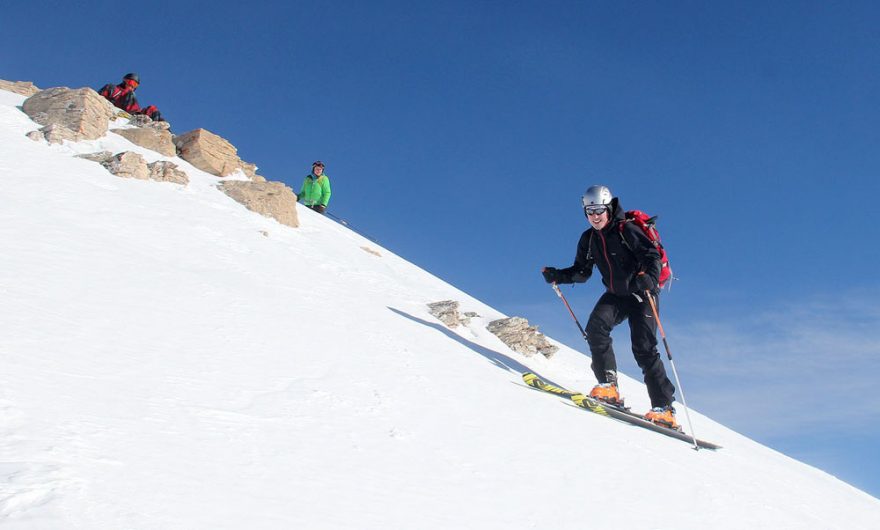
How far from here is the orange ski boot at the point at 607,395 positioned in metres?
7.43

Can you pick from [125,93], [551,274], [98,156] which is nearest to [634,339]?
[551,274]

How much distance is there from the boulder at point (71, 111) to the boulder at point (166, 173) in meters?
1.52

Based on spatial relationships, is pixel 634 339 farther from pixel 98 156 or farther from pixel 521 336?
pixel 98 156

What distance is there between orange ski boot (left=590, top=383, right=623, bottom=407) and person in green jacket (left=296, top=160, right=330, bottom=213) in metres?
12.0

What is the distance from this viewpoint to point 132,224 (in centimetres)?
810

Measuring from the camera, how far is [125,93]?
16156 millimetres

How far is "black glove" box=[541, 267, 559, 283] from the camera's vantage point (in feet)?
28.3

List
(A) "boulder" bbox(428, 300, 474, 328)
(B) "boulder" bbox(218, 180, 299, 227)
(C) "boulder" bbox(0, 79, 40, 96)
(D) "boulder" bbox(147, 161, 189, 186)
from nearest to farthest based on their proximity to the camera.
Answer: 1. (A) "boulder" bbox(428, 300, 474, 328)
2. (D) "boulder" bbox(147, 161, 189, 186)
3. (B) "boulder" bbox(218, 180, 299, 227)
4. (C) "boulder" bbox(0, 79, 40, 96)

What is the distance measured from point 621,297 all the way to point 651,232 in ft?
2.89

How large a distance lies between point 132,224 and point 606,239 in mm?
5786

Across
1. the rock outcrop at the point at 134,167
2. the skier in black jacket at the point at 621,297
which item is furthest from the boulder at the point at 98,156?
the skier in black jacket at the point at 621,297

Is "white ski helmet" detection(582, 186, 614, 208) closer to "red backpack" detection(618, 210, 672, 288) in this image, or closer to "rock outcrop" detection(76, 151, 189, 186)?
"red backpack" detection(618, 210, 672, 288)

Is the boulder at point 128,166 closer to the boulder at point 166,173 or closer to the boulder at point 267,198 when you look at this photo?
the boulder at point 166,173

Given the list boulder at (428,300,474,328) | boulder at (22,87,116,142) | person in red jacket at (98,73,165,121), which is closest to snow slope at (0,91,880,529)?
boulder at (428,300,474,328)
